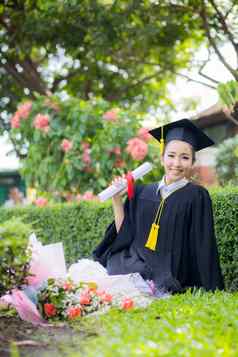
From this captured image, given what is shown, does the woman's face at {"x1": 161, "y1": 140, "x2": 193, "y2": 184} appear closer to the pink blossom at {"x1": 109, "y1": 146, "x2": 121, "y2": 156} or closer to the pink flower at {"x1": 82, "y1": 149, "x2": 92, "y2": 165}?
the pink blossom at {"x1": 109, "y1": 146, "x2": 121, "y2": 156}

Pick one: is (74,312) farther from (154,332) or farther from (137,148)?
(137,148)

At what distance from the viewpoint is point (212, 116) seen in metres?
17.9

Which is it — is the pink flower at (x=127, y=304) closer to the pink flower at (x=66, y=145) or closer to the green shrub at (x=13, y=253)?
the green shrub at (x=13, y=253)

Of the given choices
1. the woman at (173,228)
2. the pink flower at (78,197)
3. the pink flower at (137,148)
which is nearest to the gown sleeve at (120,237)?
the woman at (173,228)

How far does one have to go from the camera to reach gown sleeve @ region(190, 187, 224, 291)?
5504 mm

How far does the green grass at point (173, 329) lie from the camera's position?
3109 millimetres

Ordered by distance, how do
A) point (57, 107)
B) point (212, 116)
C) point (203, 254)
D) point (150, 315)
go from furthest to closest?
point (212, 116) → point (57, 107) → point (203, 254) → point (150, 315)

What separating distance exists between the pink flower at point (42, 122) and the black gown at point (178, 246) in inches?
223

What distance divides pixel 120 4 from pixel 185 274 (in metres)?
7.62

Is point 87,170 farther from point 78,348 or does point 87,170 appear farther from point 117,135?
point 78,348

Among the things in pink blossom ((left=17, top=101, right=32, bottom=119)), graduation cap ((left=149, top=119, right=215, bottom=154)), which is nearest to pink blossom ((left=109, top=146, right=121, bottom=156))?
pink blossom ((left=17, top=101, right=32, bottom=119))

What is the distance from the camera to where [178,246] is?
563cm

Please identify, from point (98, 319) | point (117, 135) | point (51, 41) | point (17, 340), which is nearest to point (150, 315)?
point (98, 319)

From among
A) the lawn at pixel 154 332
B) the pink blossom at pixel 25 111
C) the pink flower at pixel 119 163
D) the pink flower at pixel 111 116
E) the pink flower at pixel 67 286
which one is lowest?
the lawn at pixel 154 332
